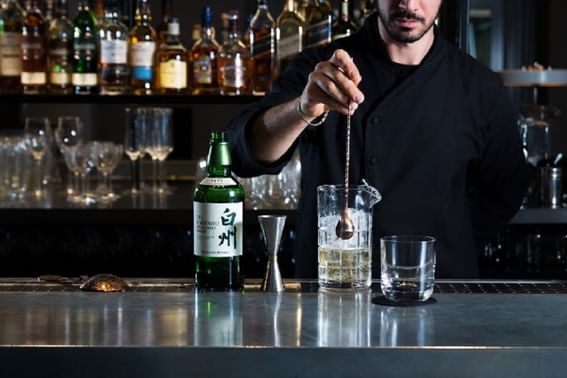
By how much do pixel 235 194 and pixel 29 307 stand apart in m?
0.41

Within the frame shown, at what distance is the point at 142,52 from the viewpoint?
3.74 m

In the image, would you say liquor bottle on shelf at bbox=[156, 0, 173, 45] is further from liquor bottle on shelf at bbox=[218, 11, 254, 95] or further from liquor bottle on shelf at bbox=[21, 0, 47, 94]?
liquor bottle on shelf at bbox=[21, 0, 47, 94]

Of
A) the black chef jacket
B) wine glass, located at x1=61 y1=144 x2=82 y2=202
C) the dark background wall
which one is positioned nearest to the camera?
the black chef jacket

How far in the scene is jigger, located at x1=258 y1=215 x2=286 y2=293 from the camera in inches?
77.0

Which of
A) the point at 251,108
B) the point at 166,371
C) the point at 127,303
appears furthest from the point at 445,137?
the point at 166,371

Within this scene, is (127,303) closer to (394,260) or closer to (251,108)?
(394,260)

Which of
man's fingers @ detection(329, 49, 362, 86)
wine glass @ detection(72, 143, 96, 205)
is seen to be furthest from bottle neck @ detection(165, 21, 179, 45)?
man's fingers @ detection(329, 49, 362, 86)

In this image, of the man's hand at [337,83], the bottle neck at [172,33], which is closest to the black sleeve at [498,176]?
the man's hand at [337,83]

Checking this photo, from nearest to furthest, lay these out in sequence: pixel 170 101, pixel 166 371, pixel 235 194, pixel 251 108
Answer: pixel 166 371
pixel 235 194
pixel 251 108
pixel 170 101

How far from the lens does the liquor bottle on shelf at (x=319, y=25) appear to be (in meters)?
3.68

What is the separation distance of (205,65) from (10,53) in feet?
2.10

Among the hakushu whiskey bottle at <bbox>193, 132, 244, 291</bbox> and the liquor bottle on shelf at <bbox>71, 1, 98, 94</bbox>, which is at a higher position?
the liquor bottle on shelf at <bbox>71, 1, 98, 94</bbox>

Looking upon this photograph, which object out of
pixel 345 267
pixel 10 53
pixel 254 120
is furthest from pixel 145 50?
pixel 345 267

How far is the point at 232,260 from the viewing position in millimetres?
1986
